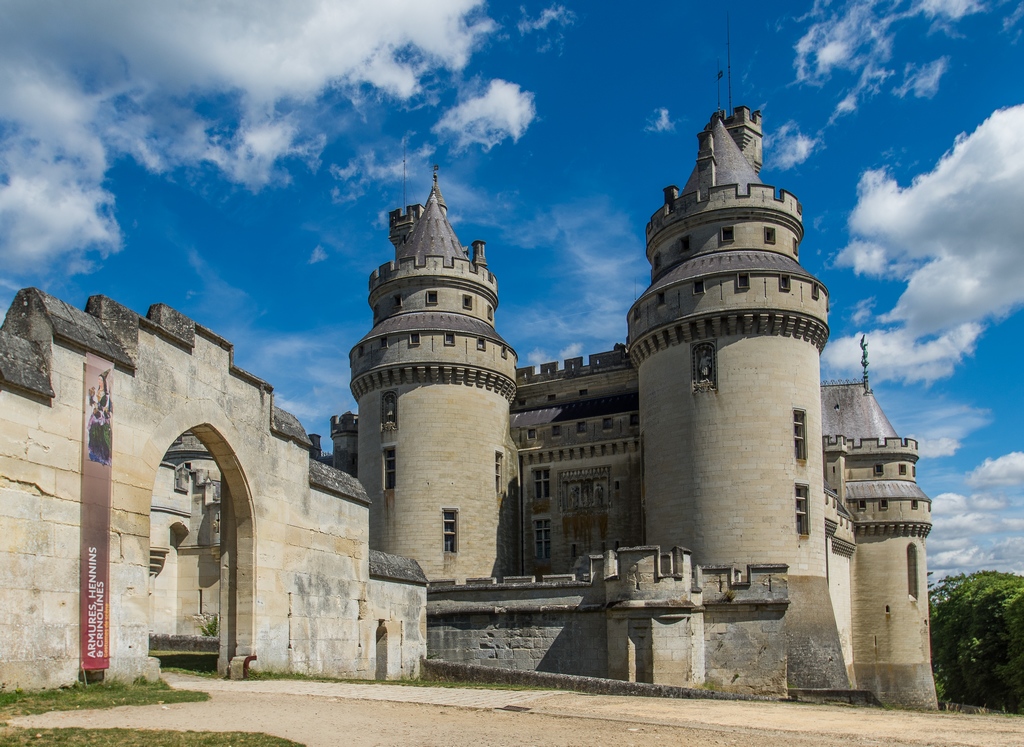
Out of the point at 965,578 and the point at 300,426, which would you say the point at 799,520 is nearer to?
the point at 300,426

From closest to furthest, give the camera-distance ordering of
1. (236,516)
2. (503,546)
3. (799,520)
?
1. (236,516)
2. (799,520)
3. (503,546)

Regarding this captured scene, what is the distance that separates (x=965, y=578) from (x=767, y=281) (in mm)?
38026

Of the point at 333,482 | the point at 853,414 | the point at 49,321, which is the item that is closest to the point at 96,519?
the point at 49,321

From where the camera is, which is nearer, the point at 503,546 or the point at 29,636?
the point at 29,636

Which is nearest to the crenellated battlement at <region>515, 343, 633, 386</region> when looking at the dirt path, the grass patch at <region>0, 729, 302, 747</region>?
the dirt path

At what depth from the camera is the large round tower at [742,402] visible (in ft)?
95.7

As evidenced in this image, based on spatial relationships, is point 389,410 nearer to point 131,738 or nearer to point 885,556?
point 885,556

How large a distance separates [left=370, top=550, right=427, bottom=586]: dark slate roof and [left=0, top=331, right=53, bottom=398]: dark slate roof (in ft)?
35.5

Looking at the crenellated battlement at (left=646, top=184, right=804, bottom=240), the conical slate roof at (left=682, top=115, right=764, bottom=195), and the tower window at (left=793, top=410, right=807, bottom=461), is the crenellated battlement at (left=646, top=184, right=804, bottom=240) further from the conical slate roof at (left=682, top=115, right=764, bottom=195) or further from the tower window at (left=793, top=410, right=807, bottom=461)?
the tower window at (left=793, top=410, right=807, bottom=461)

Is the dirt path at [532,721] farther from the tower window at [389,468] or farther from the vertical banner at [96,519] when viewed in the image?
the tower window at [389,468]

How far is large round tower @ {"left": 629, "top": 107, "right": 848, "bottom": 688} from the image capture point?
29172mm

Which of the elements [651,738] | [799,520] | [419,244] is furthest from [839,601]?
[651,738]

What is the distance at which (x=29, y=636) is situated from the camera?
476 inches

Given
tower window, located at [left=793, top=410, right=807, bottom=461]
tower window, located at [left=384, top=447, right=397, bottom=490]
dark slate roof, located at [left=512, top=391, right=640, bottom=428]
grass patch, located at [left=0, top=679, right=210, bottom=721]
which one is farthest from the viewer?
dark slate roof, located at [left=512, top=391, right=640, bottom=428]
